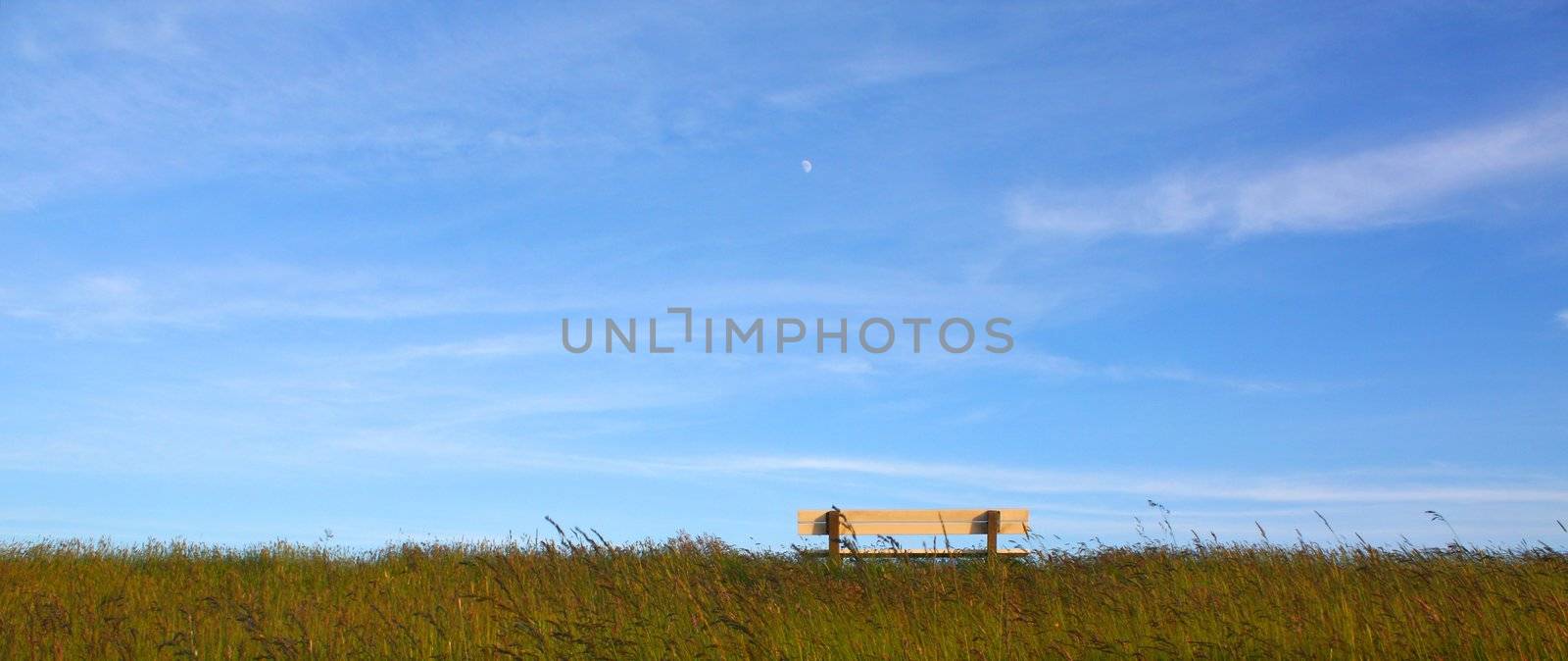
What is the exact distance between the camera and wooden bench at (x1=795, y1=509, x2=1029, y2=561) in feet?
38.7

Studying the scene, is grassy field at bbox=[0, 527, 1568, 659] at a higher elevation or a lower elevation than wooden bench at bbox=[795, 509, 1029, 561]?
lower

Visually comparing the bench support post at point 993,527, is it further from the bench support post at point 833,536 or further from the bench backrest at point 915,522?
the bench support post at point 833,536

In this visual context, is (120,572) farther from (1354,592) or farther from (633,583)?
(1354,592)

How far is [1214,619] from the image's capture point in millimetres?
6746

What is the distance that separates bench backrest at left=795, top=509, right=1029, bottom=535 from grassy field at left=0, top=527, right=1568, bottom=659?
2.48ft

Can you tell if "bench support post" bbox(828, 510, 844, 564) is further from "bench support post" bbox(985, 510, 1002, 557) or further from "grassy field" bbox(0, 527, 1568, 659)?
"bench support post" bbox(985, 510, 1002, 557)

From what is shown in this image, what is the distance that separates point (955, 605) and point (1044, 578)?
2.53 m

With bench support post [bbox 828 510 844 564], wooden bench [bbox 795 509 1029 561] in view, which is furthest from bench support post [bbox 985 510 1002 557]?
bench support post [bbox 828 510 844 564]

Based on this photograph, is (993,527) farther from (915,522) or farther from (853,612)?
(853,612)

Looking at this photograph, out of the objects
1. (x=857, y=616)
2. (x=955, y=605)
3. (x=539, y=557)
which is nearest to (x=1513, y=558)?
(x=955, y=605)

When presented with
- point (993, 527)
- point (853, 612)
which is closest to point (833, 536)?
point (993, 527)

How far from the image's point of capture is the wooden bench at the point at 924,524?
1180cm

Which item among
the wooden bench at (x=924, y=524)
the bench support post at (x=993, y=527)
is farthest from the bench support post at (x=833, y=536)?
the bench support post at (x=993, y=527)

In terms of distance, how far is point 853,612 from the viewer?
733 centimetres
